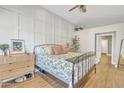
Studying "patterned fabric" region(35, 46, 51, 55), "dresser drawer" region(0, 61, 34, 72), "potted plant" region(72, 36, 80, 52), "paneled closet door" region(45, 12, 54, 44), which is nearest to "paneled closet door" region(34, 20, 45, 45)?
"paneled closet door" region(45, 12, 54, 44)

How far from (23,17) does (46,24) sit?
1101 mm

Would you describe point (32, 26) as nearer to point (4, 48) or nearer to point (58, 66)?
point (4, 48)

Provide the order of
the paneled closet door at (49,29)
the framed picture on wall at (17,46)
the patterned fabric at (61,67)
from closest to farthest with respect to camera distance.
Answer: the patterned fabric at (61,67), the framed picture on wall at (17,46), the paneled closet door at (49,29)

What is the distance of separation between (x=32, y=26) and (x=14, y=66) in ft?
5.44

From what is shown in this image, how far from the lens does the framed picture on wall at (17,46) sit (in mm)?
2998

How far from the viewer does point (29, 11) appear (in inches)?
141

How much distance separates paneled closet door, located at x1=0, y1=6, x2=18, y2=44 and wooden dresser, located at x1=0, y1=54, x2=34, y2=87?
2.08 ft

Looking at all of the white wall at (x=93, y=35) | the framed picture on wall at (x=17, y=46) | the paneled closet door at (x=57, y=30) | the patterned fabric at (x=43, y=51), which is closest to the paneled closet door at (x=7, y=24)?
the framed picture on wall at (x=17, y=46)

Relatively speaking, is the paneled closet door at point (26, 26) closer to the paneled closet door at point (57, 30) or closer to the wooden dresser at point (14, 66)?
the wooden dresser at point (14, 66)

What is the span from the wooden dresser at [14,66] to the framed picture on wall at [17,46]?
1.28ft

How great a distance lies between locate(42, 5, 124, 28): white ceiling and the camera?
361cm

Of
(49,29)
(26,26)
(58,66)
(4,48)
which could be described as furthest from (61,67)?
(49,29)
